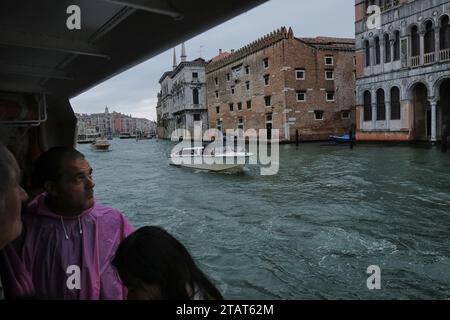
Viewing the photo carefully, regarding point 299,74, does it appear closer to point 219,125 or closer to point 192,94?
point 219,125

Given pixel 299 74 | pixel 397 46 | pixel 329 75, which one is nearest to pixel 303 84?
pixel 299 74

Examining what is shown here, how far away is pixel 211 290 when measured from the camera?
1.40 metres

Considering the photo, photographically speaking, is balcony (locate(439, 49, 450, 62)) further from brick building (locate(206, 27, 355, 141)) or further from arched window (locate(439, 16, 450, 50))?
brick building (locate(206, 27, 355, 141))

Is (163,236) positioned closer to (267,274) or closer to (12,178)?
(12,178)

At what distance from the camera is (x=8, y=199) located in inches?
49.4

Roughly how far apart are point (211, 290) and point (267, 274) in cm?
447

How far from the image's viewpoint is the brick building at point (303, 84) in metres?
33.2

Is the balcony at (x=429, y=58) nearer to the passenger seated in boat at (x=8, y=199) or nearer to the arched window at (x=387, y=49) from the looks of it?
the arched window at (x=387, y=49)

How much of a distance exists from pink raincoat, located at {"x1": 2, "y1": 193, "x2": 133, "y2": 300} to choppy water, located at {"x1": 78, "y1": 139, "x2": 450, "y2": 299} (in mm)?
3357

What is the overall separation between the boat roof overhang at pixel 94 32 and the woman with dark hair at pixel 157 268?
155 cm

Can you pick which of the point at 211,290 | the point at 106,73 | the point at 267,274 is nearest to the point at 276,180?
the point at 267,274

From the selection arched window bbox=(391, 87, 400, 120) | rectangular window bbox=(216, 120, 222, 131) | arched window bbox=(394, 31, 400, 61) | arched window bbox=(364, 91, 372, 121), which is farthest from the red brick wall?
arched window bbox=(394, 31, 400, 61)

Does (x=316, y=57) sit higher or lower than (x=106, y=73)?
higher

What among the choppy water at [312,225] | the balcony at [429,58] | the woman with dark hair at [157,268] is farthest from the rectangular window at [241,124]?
the woman with dark hair at [157,268]
